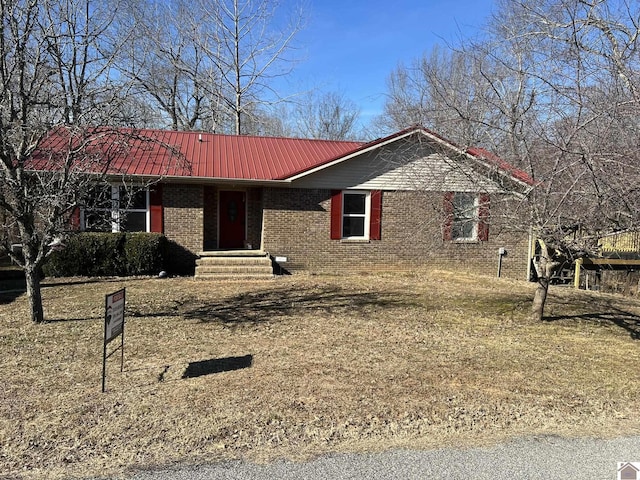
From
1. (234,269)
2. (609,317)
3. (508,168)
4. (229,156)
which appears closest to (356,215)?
(234,269)

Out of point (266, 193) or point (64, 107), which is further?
point (266, 193)

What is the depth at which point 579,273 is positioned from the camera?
1541cm

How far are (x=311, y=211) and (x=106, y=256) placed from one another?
216 inches

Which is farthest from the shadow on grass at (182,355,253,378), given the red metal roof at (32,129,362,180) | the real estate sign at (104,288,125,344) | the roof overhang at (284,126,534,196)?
the red metal roof at (32,129,362,180)

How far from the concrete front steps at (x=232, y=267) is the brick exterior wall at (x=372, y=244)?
0.98 metres

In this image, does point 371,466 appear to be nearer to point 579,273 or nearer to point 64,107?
point 64,107

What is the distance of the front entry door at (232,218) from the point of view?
14.3 meters

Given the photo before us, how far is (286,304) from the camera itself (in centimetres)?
872

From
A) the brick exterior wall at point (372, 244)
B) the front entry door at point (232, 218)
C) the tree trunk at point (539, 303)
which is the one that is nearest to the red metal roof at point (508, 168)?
the tree trunk at point (539, 303)

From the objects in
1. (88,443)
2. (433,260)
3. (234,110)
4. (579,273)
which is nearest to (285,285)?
(433,260)

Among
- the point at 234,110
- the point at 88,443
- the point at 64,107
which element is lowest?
the point at 88,443

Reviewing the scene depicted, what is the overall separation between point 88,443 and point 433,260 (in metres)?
11.7

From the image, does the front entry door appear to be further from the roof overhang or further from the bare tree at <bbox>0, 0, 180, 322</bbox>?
the bare tree at <bbox>0, 0, 180, 322</bbox>

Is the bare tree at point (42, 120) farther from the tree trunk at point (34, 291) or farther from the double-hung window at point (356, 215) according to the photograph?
the double-hung window at point (356, 215)
